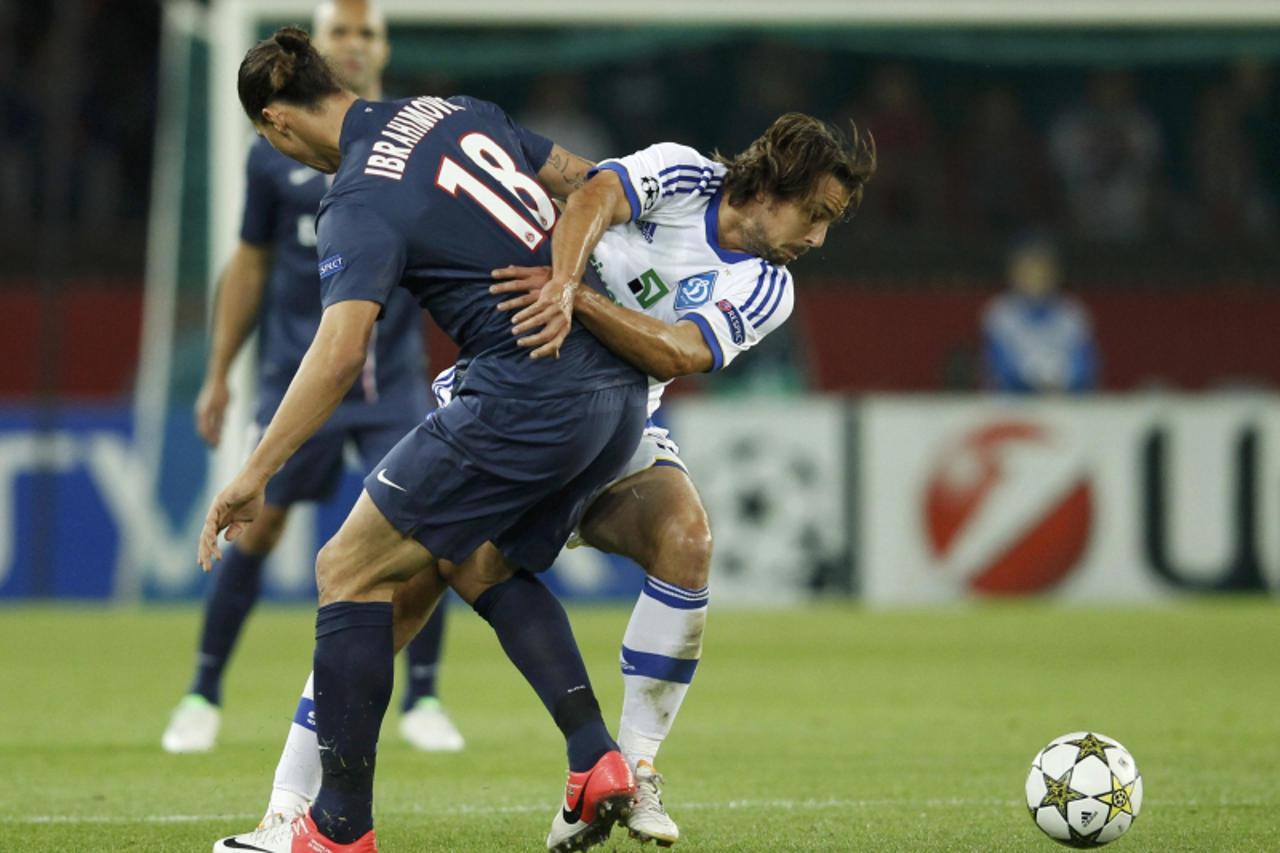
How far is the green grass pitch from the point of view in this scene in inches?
207

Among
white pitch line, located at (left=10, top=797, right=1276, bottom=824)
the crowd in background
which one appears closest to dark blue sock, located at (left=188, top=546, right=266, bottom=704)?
white pitch line, located at (left=10, top=797, right=1276, bottom=824)

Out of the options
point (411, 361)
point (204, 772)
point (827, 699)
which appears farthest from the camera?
point (827, 699)

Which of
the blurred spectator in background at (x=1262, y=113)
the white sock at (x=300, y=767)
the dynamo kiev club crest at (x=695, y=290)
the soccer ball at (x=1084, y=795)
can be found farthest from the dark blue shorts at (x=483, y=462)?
the blurred spectator in background at (x=1262, y=113)

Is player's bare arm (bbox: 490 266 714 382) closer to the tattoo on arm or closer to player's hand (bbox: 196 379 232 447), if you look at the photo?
the tattoo on arm

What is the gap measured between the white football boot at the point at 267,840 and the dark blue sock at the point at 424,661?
229 cm

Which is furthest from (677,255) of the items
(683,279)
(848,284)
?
(848,284)

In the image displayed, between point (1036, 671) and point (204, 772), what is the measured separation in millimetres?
4487

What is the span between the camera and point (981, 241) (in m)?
15.5

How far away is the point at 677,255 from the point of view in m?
5.16

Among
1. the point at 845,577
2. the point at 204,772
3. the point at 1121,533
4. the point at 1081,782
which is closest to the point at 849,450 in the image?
the point at 845,577

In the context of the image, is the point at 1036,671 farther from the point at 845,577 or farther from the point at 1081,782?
the point at 1081,782

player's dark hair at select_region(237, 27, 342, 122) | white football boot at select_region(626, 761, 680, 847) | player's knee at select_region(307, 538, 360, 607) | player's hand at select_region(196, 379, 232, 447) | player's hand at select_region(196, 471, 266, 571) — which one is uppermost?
player's dark hair at select_region(237, 27, 342, 122)

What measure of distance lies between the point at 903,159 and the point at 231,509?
12.0 metres

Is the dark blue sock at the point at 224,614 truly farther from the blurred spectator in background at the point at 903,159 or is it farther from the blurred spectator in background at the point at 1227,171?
the blurred spectator in background at the point at 1227,171
